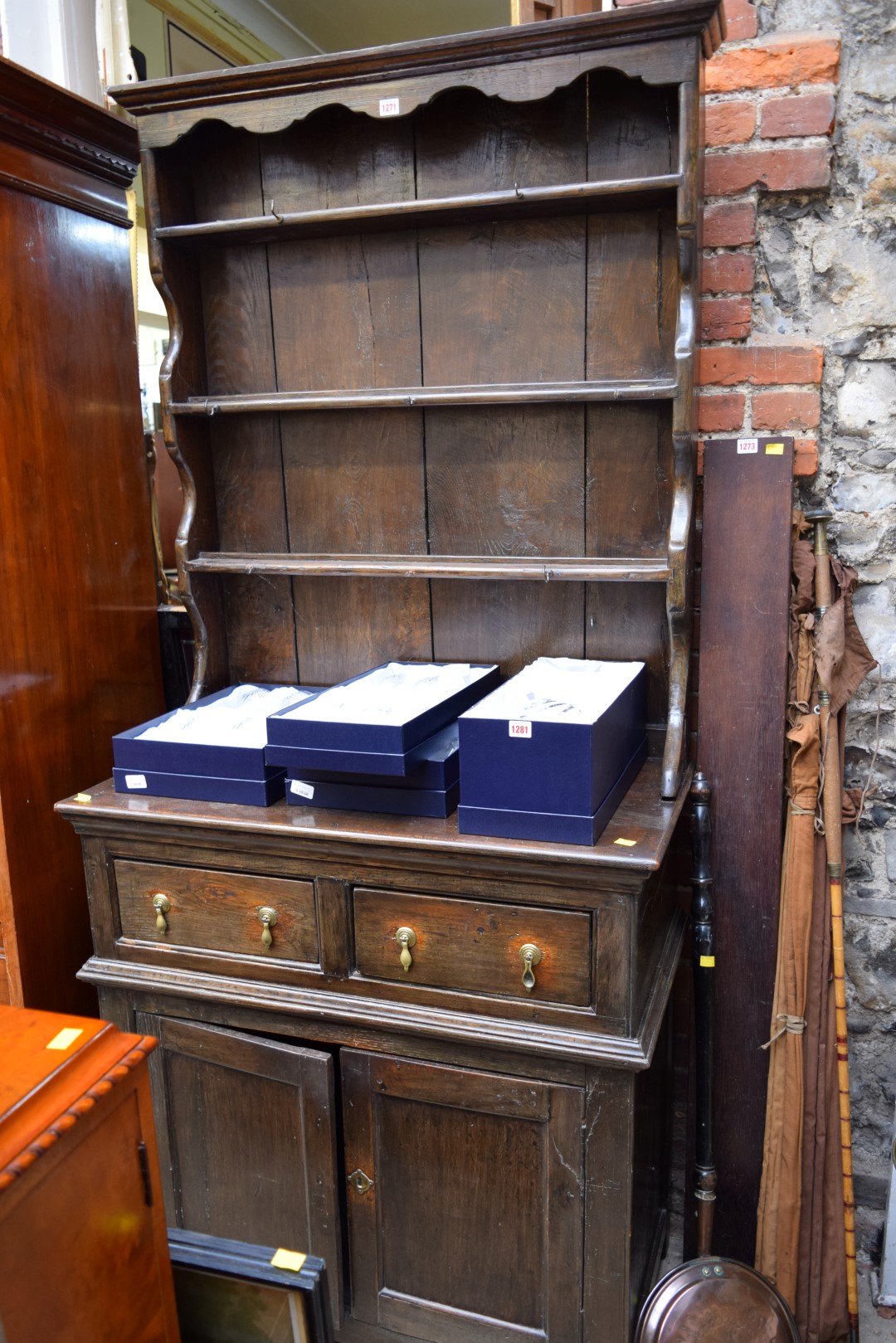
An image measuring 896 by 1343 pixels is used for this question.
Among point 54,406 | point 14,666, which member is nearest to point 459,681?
point 14,666

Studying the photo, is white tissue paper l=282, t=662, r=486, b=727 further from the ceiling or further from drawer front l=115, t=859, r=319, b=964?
the ceiling

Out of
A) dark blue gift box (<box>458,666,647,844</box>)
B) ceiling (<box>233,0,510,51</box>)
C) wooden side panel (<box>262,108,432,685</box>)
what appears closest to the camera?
dark blue gift box (<box>458,666,647,844</box>)

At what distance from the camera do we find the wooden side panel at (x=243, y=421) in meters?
2.04

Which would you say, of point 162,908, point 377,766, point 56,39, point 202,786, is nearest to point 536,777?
point 377,766

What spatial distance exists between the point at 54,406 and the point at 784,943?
1.70 m

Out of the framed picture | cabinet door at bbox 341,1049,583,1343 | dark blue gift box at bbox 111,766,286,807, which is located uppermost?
dark blue gift box at bbox 111,766,286,807

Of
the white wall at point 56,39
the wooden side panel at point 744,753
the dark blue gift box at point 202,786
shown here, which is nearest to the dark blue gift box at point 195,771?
the dark blue gift box at point 202,786

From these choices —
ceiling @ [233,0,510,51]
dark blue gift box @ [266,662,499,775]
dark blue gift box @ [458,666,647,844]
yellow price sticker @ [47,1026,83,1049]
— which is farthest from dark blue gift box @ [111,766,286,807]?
ceiling @ [233,0,510,51]

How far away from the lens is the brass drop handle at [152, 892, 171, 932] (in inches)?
70.8

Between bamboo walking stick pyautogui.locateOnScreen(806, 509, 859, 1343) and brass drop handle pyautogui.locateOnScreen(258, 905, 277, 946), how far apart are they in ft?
3.23

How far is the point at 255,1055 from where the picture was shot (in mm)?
1764

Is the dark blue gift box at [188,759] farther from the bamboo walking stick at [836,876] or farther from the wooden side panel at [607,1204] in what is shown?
the bamboo walking stick at [836,876]

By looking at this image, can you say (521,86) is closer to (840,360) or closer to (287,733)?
(840,360)

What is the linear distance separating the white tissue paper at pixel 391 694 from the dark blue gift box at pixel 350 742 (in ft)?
0.03
